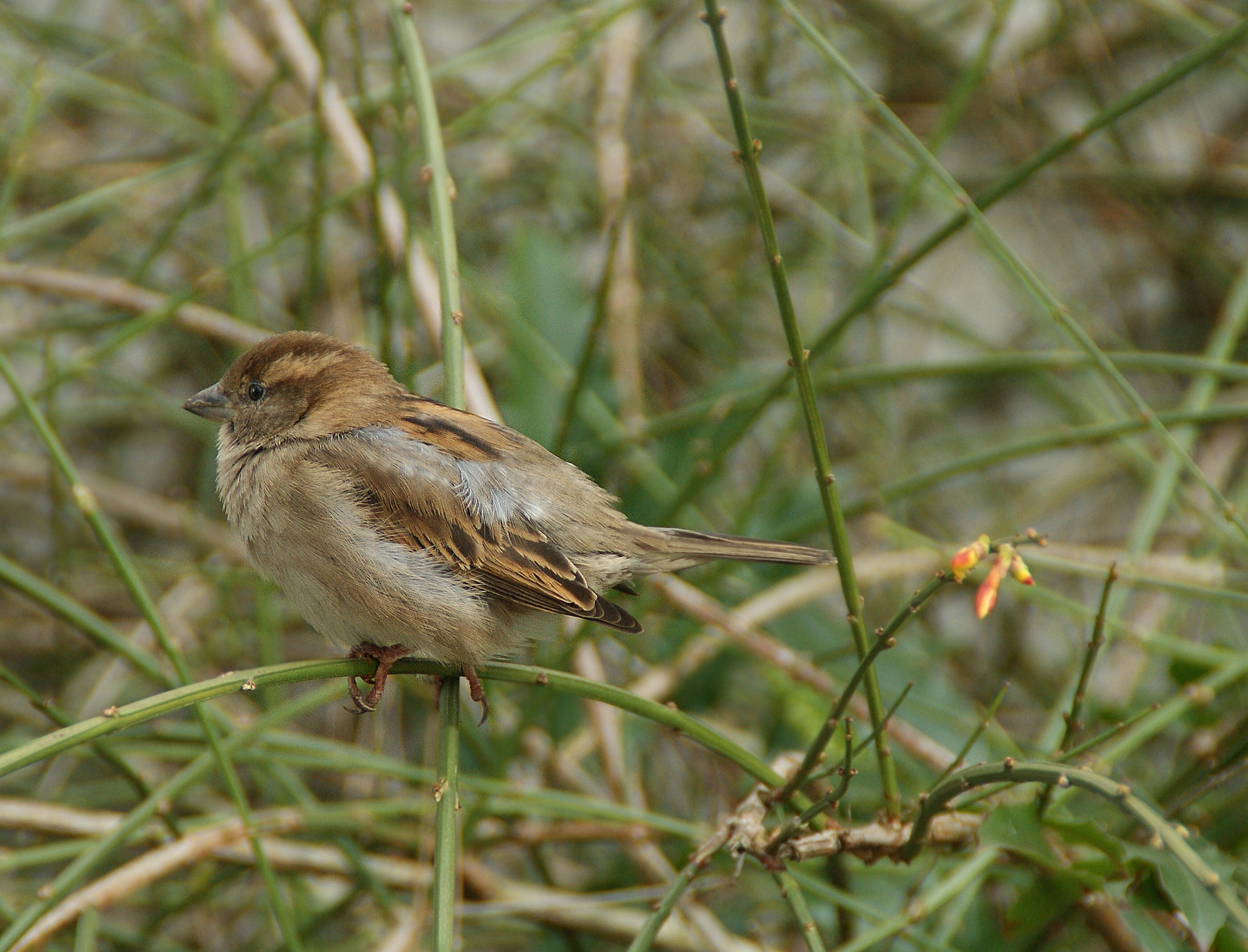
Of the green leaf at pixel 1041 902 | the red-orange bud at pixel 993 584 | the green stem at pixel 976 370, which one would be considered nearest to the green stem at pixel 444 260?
the red-orange bud at pixel 993 584

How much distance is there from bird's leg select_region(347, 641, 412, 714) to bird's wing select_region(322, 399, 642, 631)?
0.20m

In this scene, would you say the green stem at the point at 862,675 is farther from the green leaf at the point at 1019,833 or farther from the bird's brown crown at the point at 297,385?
the bird's brown crown at the point at 297,385

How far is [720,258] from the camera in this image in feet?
15.3

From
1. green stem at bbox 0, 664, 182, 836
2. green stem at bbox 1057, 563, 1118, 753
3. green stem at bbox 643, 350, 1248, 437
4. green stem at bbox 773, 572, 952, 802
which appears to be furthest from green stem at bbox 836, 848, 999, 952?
green stem at bbox 0, 664, 182, 836

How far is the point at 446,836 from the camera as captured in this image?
1594 millimetres

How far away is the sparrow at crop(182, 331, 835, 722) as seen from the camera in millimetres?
2324

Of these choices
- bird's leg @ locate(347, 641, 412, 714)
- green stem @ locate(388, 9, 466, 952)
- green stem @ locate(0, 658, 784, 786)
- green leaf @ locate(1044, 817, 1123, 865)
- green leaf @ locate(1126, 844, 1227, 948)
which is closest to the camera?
green stem @ locate(0, 658, 784, 786)

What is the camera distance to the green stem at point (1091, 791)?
125 cm

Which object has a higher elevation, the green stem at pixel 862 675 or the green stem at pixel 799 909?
the green stem at pixel 862 675

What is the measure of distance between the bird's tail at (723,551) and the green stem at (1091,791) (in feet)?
2.45

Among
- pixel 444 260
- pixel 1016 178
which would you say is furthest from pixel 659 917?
pixel 1016 178

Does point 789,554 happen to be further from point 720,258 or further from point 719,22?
point 720,258

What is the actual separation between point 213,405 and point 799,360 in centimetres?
162

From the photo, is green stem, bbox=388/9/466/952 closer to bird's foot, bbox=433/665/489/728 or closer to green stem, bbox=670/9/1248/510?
bird's foot, bbox=433/665/489/728
